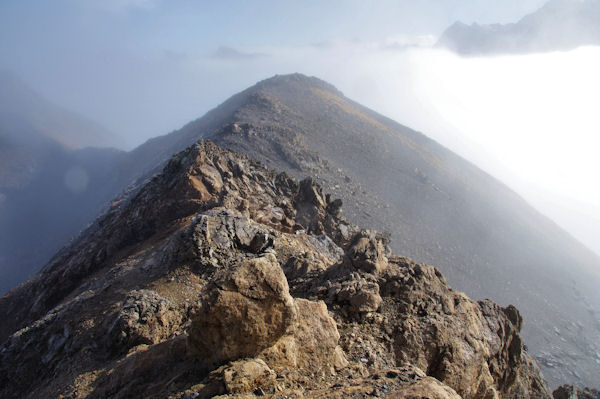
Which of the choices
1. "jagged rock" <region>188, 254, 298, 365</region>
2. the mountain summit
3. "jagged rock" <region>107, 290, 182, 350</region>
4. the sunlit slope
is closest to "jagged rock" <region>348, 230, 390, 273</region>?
"jagged rock" <region>188, 254, 298, 365</region>

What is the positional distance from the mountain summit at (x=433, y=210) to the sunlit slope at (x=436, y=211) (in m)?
0.14

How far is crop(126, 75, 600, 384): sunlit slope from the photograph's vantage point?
1305 inches

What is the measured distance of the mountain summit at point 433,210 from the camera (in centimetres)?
3281

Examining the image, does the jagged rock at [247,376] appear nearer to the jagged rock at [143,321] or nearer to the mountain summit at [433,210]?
the jagged rock at [143,321]

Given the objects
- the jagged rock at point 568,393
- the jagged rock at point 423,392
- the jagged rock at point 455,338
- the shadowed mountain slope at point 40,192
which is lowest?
the shadowed mountain slope at point 40,192

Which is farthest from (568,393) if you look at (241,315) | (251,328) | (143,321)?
(143,321)

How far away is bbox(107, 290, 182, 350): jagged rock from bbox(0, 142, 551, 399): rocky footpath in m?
0.02

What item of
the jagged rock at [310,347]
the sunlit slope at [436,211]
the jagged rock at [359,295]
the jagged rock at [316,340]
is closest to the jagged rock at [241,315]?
the jagged rock at [310,347]

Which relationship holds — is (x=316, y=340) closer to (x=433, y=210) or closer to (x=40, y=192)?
(x=433, y=210)

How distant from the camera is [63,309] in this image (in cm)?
892

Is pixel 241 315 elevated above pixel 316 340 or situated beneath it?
elevated above

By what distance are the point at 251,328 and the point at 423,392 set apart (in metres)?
2.16

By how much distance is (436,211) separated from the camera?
4216 cm

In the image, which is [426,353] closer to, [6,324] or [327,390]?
[327,390]
